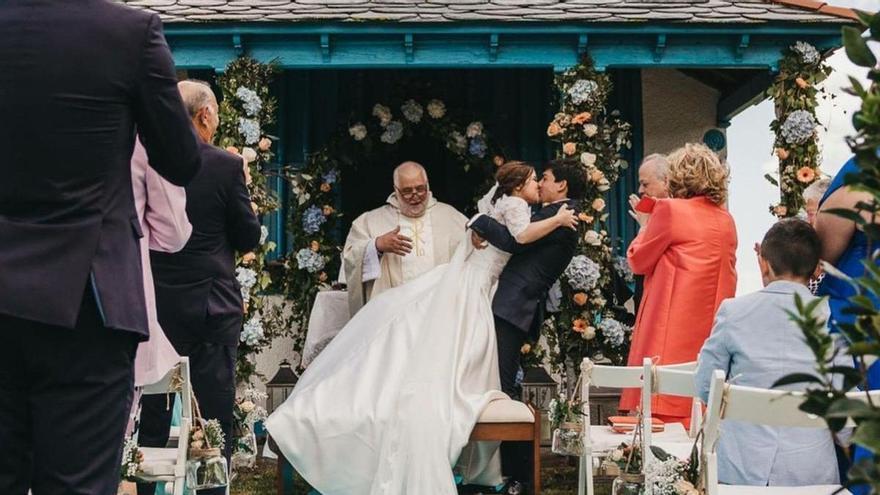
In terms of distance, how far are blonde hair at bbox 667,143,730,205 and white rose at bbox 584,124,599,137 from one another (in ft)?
6.34

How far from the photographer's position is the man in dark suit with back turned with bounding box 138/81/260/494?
219 inches

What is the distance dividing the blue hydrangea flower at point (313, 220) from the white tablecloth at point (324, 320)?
3.63ft

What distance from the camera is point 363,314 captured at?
7.85 metres

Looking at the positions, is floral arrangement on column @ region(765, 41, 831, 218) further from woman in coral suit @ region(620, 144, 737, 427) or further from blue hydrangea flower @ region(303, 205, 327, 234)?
blue hydrangea flower @ region(303, 205, 327, 234)

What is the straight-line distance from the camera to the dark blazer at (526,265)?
7.70 metres

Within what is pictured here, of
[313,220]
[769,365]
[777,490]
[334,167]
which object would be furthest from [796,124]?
[777,490]

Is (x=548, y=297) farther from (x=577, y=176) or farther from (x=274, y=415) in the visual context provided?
(x=274, y=415)

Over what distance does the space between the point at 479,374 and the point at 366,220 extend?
2.24 metres

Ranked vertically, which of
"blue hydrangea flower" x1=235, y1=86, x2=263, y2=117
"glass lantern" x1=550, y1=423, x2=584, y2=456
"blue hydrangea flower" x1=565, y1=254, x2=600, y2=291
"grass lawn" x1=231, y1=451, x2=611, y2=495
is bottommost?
"grass lawn" x1=231, y1=451, x2=611, y2=495

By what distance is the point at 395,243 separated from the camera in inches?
335

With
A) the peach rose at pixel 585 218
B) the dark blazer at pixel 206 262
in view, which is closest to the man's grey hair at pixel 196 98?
the dark blazer at pixel 206 262

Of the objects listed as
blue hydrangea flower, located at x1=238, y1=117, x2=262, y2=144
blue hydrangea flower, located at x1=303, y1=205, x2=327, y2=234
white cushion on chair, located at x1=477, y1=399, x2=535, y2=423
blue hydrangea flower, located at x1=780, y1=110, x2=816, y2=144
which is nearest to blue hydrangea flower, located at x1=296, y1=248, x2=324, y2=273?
blue hydrangea flower, located at x1=303, y1=205, x2=327, y2=234

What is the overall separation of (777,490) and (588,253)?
4.89m

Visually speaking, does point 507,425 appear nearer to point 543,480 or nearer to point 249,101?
point 543,480
